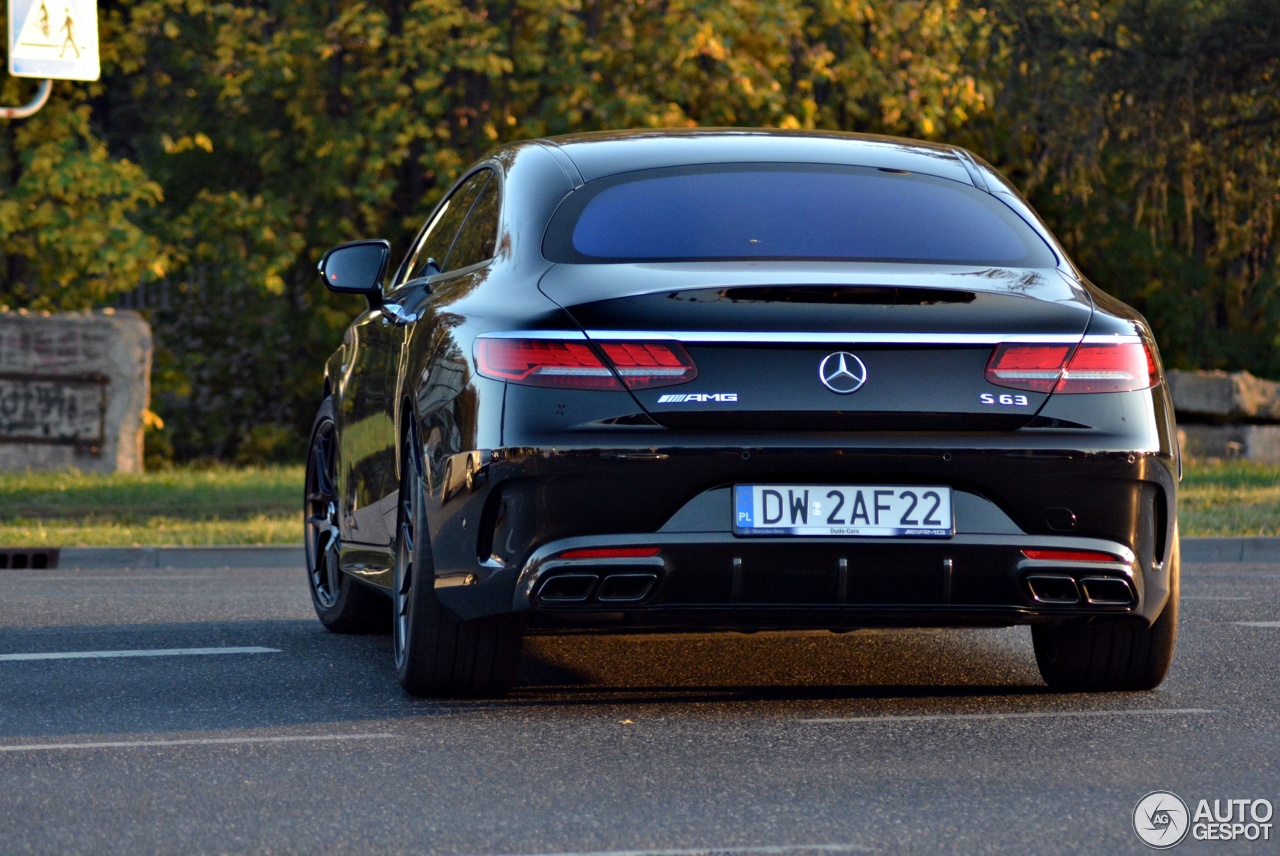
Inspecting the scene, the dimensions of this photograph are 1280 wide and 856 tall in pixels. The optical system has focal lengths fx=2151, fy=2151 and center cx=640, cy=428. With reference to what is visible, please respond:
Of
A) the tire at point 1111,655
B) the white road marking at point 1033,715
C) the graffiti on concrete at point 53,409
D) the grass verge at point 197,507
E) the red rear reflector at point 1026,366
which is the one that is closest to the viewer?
the red rear reflector at point 1026,366

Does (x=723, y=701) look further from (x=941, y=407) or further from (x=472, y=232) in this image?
(x=472, y=232)

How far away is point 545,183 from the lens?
20.0 feet

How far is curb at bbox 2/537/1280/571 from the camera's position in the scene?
39.4 ft

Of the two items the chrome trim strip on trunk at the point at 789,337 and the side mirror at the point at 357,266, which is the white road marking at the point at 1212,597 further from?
the chrome trim strip on trunk at the point at 789,337

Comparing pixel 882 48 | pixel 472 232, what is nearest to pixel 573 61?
pixel 882 48

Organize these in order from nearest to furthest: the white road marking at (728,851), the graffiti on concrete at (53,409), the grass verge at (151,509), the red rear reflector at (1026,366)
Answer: the white road marking at (728,851), the red rear reflector at (1026,366), the grass verge at (151,509), the graffiti on concrete at (53,409)

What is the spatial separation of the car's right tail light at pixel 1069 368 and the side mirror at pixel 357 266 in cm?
246

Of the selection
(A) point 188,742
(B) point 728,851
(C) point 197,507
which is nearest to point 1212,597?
(A) point 188,742

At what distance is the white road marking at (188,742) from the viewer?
525 centimetres

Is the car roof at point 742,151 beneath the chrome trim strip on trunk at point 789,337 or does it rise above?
above

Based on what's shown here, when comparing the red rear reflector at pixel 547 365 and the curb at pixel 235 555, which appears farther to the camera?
the curb at pixel 235 555

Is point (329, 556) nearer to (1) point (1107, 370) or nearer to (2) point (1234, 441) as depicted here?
(1) point (1107, 370)

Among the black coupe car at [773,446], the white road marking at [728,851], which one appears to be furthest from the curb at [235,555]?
the white road marking at [728,851]

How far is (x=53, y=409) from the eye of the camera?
1869 centimetres
